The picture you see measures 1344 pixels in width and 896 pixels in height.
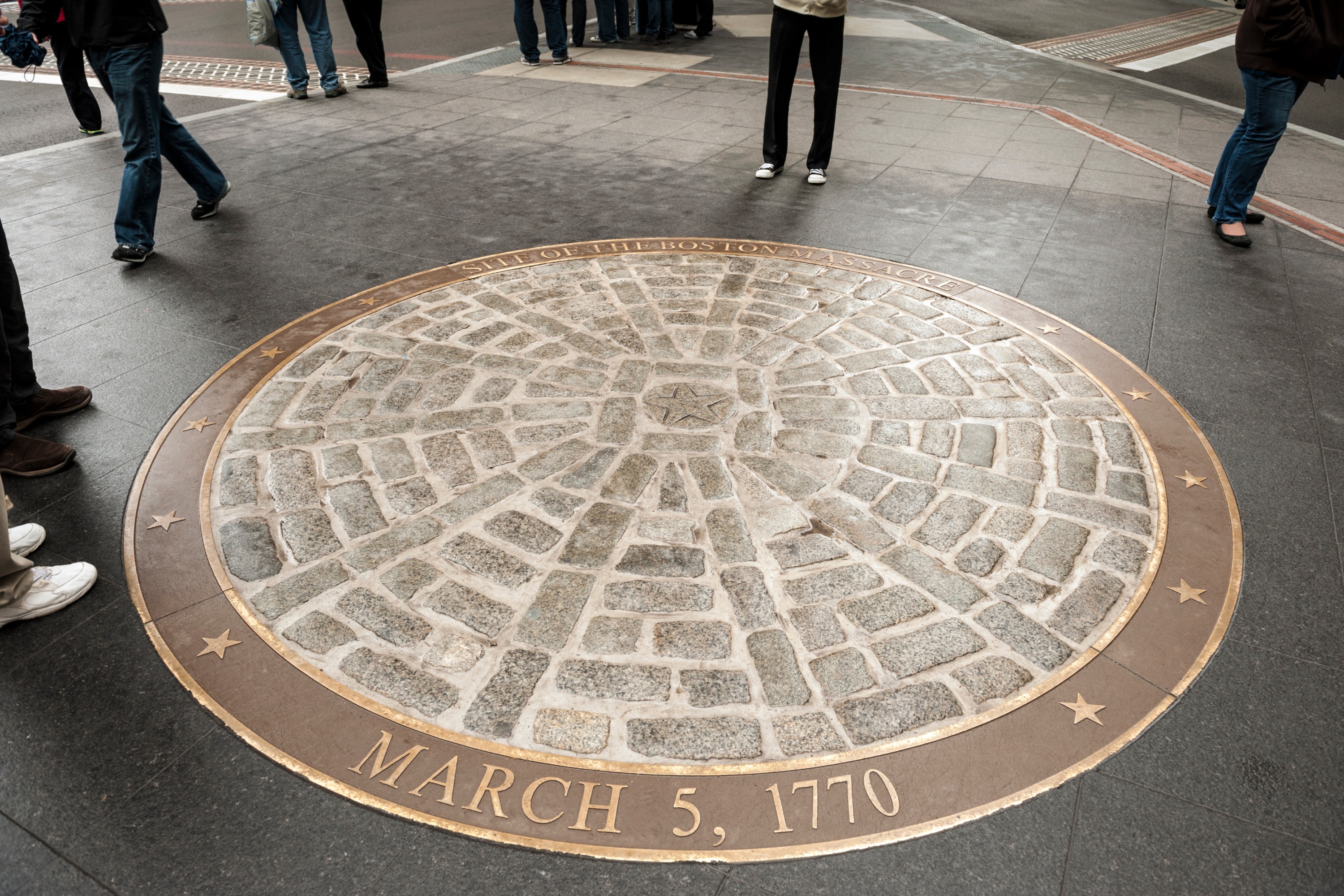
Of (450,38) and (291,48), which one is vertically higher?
(291,48)

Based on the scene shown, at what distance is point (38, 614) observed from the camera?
110 inches

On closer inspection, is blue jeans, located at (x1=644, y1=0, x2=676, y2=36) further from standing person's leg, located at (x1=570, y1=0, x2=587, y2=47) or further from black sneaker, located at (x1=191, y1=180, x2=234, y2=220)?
black sneaker, located at (x1=191, y1=180, x2=234, y2=220)

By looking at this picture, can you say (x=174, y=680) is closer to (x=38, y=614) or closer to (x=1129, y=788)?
(x=38, y=614)

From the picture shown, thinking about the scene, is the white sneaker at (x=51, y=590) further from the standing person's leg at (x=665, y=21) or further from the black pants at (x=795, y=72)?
the standing person's leg at (x=665, y=21)

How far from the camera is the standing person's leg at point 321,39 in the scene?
32.3 ft

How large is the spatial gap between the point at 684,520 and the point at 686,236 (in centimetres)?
324

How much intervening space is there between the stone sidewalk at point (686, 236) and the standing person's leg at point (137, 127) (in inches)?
12.1

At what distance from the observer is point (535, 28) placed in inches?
447

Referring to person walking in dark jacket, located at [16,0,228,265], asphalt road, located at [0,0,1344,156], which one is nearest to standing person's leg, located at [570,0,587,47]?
asphalt road, located at [0,0,1344,156]

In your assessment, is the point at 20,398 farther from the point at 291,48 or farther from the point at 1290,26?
the point at 291,48

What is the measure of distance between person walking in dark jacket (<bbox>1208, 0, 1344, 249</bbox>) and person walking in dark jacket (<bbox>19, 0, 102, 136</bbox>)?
993cm

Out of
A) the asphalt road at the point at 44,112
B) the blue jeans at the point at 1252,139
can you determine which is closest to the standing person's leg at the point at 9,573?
the blue jeans at the point at 1252,139

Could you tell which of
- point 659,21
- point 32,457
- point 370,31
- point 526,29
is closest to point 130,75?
point 32,457

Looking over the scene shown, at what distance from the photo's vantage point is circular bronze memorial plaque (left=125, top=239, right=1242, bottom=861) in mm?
2283
